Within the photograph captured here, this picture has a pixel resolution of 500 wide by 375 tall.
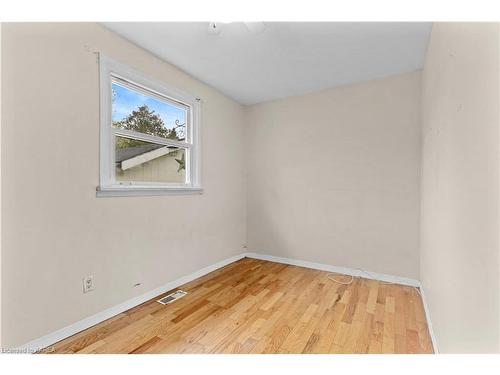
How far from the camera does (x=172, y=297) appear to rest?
211 centimetres

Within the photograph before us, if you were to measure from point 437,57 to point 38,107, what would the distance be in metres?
2.66

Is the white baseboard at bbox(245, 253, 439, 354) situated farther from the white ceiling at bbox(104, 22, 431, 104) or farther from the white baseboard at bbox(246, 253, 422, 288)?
the white ceiling at bbox(104, 22, 431, 104)

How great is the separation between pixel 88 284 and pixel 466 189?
7.66 feet

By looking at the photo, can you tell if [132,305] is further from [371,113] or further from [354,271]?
[371,113]

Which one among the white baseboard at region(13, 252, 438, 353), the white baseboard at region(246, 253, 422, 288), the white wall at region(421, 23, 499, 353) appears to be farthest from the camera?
the white baseboard at region(246, 253, 422, 288)

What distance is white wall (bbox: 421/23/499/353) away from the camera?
27.7 inches

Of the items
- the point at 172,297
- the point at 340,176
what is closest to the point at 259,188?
the point at 340,176

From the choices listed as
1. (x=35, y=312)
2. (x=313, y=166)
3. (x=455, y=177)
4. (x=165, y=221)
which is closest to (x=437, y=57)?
(x=455, y=177)

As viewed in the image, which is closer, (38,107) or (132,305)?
(38,107)

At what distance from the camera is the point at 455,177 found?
3.56 ft

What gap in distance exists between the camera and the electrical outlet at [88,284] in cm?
161

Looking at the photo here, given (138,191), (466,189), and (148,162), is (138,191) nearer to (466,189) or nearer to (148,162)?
(148,162)

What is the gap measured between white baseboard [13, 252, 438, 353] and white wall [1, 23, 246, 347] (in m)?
0.05

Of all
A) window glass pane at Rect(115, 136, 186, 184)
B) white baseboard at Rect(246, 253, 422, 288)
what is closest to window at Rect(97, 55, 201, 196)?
window glass pane at Rect(115, 136, 186, 184)
